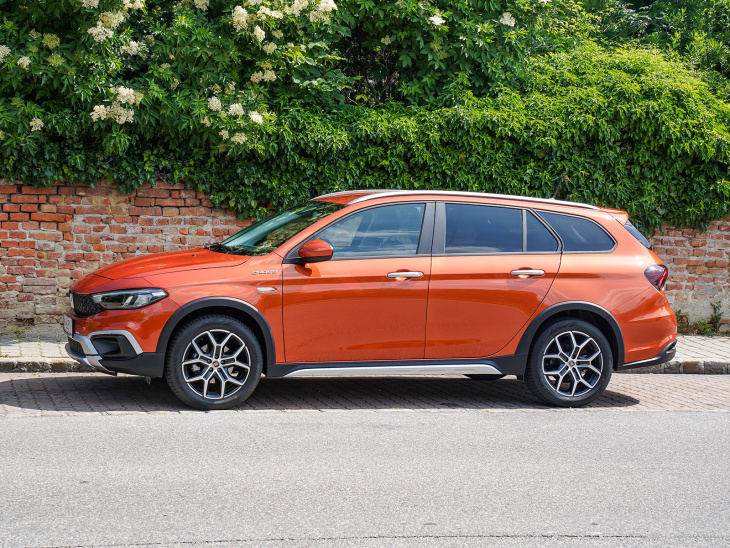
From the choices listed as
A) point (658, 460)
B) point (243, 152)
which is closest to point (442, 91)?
point (243, 152)

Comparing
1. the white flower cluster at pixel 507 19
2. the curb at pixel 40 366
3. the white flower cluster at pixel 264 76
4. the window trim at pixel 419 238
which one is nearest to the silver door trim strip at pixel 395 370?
the window trim at pixel 419 238

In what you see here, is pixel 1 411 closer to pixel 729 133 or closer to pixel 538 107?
pixel 538 107

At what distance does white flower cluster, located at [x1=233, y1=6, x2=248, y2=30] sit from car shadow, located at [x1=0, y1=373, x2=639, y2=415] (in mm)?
4578

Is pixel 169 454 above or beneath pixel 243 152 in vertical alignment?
beneath

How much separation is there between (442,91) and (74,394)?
6.81m

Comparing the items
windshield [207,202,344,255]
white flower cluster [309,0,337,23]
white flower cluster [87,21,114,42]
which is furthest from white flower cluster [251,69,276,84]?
windshield [207,202,344,255]

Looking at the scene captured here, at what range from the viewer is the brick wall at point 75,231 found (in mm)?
10523

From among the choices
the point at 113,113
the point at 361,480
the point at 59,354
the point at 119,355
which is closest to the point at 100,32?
the point at 113,113

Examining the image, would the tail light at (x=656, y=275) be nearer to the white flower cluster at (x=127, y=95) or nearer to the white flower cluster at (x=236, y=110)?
the white flower cluster at (x=236, y=110)

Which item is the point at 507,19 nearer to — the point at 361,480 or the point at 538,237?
the point at 538,237

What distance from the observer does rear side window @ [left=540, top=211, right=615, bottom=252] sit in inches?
302

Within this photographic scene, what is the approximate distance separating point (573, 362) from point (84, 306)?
4201 millimetres

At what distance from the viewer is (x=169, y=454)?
5559mm

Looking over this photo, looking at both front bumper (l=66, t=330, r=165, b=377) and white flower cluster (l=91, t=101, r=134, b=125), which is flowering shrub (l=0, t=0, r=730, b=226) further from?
front bumper (l=66, t=330, r=165, b=377)
